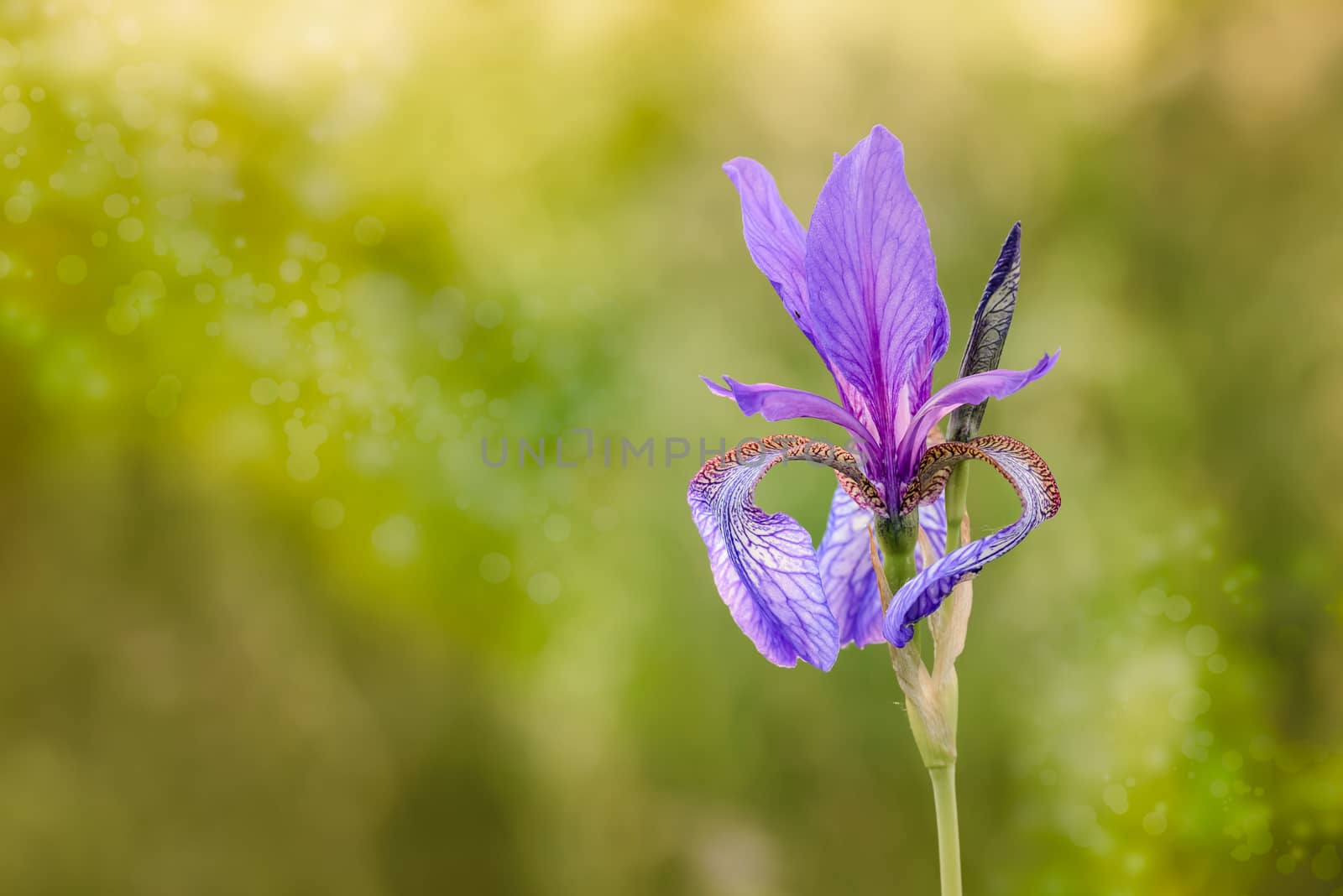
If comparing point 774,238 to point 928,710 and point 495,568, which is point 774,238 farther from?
point 495,568

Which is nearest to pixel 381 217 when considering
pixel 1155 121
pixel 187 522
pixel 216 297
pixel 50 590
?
pixel 216 297

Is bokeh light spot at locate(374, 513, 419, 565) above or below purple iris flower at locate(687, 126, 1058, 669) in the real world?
below

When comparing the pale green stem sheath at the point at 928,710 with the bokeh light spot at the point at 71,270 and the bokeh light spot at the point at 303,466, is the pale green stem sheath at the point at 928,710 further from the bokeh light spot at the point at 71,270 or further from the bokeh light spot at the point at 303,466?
the bokeh light spot at the point at 71,270

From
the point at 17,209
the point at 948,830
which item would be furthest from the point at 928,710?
the point at 17,209

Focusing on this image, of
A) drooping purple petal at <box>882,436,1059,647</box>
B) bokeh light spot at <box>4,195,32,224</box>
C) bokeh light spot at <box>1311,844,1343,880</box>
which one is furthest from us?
bokeh light spot at <box>4,195,32,224</box>

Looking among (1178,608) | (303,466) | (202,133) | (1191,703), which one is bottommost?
(1191,703)

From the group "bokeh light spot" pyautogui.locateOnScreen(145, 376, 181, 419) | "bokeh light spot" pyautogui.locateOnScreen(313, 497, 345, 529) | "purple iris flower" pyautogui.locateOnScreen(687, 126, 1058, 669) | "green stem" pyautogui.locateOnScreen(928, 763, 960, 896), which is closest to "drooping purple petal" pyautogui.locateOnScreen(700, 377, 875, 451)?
"purple iris flower" pyautogui.locateOnScreen(687, 126, 1058, 669)

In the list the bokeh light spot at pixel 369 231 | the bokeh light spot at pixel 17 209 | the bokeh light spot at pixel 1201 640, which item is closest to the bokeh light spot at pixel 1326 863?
the bokeh light spot at pixel 1201 640

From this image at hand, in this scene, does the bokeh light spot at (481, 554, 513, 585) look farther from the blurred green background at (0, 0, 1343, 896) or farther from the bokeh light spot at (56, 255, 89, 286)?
the bokeh light spot at (56, 255, 89, 286)
